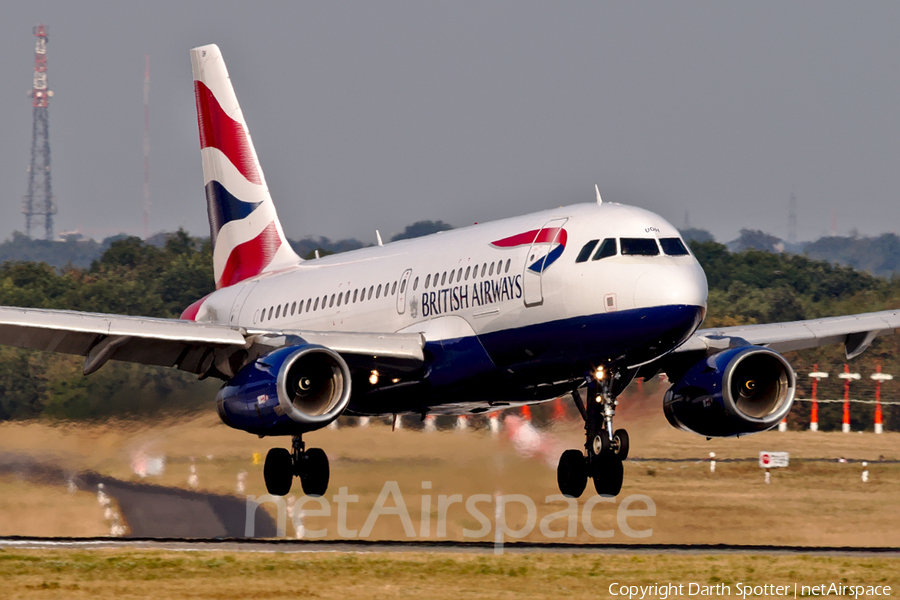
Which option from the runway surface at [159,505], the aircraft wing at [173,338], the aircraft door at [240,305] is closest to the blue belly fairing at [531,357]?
the aircraft wing at [173,338]

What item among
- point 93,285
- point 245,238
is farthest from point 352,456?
point 93,285

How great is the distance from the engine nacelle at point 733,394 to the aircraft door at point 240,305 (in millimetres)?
11320

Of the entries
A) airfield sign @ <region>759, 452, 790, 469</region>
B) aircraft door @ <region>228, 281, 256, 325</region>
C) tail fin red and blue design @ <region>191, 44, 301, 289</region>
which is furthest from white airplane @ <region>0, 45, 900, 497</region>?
airfield sign @ <region>759, 452, 790, 469</region>

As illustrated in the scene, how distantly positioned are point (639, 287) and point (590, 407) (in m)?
3.44

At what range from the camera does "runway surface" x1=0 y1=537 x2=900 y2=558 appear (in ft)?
106

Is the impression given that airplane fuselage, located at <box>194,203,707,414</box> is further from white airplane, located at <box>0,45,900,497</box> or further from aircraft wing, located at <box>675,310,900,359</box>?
aircraft wing, located at <box>675,310,900,359</box>

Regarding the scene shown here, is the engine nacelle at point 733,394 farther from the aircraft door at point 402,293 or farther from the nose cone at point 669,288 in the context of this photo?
the aircraft door at point 402,293

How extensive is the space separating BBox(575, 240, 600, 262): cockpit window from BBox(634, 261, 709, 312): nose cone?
46.5 inches

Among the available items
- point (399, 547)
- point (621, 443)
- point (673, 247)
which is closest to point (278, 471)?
point (399, 547)

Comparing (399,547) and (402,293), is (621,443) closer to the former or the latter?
(402,293)

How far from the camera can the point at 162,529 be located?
115 ft

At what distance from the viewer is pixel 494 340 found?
28812mm

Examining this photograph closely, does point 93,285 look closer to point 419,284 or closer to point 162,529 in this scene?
point 162,529

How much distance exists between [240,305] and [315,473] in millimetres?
6176
